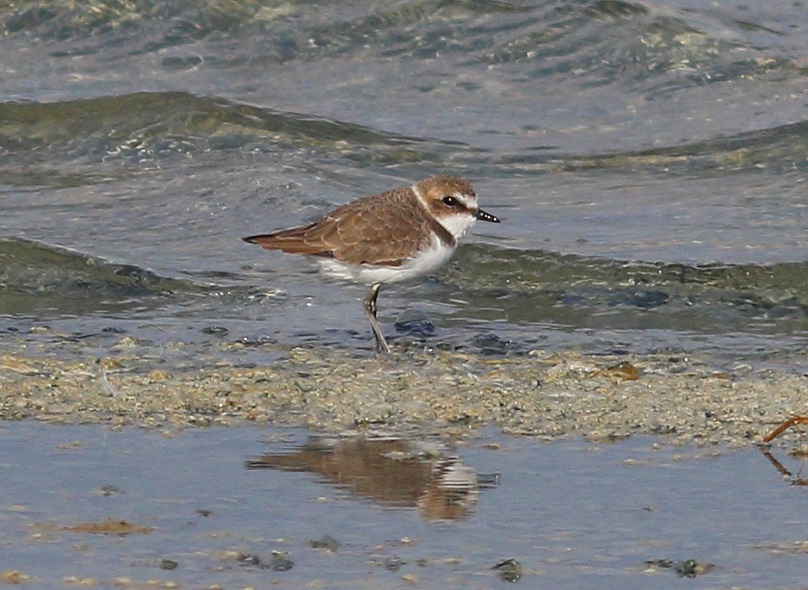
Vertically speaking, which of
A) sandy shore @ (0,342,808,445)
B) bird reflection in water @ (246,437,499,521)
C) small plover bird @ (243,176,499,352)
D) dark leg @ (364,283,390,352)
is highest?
small plover bird @ (243,176,499,352)

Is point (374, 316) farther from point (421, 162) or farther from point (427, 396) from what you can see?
point (421, 162)

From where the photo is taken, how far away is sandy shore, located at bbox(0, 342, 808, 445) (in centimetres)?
568

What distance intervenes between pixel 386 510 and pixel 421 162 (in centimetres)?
664

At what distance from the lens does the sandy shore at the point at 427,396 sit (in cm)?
568

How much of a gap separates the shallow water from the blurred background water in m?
1.94

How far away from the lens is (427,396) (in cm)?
607

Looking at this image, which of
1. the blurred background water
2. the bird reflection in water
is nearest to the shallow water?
the bird reflection in water

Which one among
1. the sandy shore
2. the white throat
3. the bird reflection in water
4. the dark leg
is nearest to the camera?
the bird reflection in water

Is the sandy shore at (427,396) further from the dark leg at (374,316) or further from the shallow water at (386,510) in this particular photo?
the dark leg at (374,316)

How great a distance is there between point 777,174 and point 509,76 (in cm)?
291

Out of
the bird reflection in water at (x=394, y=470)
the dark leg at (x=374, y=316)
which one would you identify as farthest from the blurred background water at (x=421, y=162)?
the bird reflection in water at (x=394, y=470)

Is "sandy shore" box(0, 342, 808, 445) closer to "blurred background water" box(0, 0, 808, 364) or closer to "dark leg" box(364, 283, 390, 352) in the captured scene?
"dark leg" box(364, 283, 390, 352)

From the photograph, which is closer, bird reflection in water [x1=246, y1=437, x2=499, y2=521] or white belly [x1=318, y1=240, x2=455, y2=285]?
bird reflection in water [x1=246, y1=437, x2=499, y2=521]

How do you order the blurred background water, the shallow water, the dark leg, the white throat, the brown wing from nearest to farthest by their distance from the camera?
the shallow water
the dark leg
the brown wing
the white throat
the blurred background water
